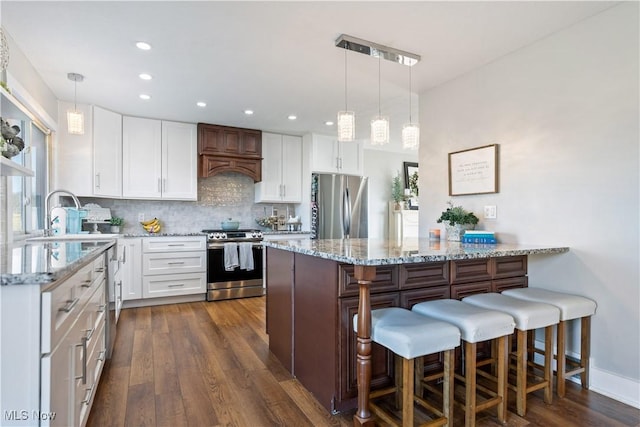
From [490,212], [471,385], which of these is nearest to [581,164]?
[490,212]

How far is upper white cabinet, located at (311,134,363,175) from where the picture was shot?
16.8ft

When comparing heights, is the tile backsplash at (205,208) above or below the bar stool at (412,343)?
above

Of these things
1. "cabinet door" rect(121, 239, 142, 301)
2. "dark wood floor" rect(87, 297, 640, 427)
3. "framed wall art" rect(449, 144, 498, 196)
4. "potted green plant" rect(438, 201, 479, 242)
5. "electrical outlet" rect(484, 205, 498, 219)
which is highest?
"framed wall art" rect(449, 144, 498, 196)

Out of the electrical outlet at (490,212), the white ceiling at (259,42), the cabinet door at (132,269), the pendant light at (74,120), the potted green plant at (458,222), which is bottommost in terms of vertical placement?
the cabinet door at (132,269)

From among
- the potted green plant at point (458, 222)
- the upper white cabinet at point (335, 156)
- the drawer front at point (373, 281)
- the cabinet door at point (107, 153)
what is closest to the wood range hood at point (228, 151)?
the upper white cabinet at point (335, 156)

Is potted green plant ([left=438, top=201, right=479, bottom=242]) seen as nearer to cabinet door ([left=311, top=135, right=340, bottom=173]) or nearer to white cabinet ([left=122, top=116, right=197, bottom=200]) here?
cabinet door ([left=311, top=135, right=340, bottom=173])

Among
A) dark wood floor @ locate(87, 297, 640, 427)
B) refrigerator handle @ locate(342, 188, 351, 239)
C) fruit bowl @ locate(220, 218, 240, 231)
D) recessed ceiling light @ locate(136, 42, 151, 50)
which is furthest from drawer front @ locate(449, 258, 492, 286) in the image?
fruit bowl @ locate(220, 218, 240, 231)

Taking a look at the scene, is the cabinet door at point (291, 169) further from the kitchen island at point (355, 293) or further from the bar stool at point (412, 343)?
the bar stool at point (412, 343)

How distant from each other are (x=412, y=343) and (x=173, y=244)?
11.7ft

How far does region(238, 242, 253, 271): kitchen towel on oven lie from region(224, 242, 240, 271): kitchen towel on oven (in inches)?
2.6

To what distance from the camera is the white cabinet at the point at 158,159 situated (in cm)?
422

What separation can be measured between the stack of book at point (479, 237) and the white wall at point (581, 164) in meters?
0.19

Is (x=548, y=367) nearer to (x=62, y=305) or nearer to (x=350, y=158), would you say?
(x=62, y=305)

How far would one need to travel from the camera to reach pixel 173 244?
423cm
